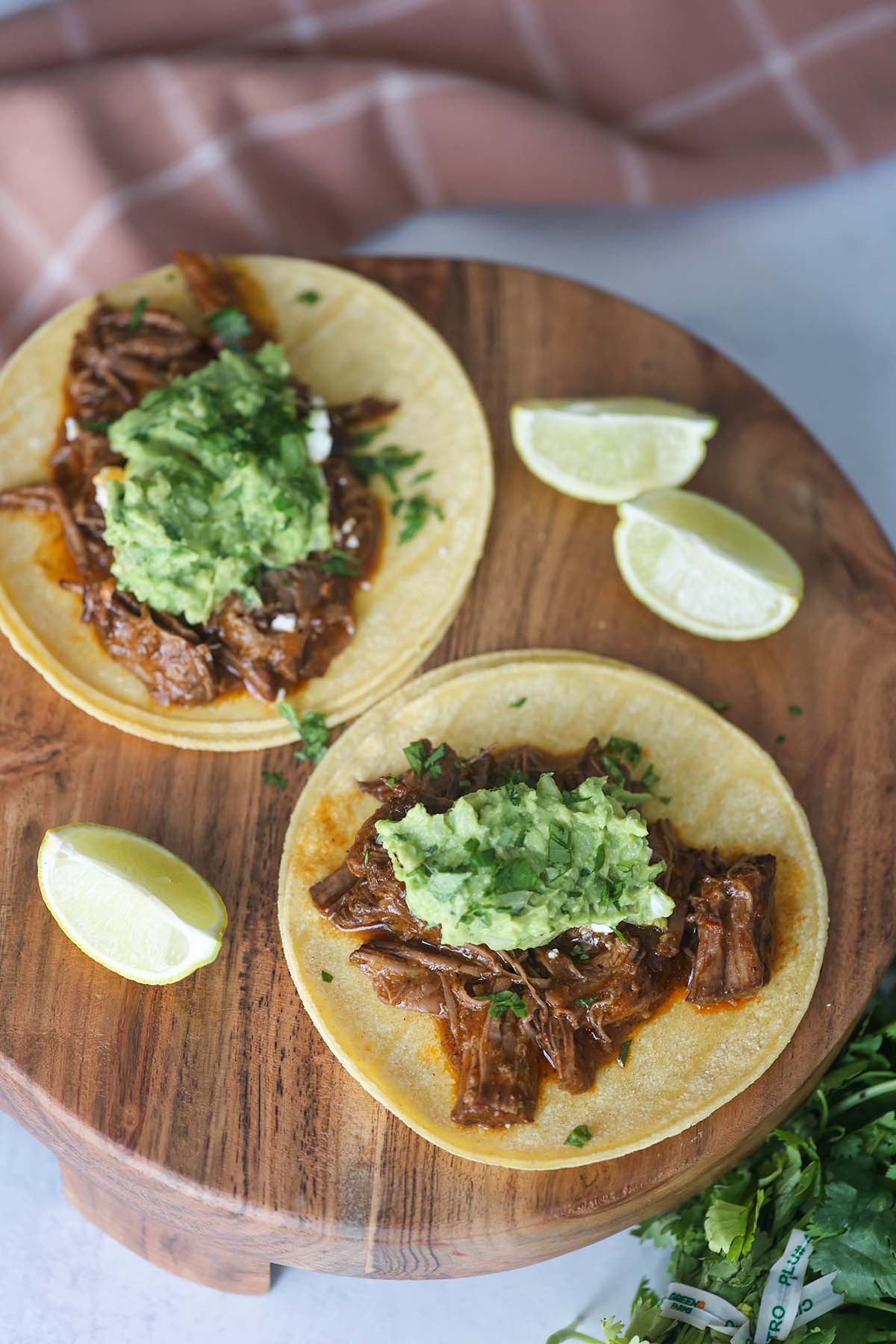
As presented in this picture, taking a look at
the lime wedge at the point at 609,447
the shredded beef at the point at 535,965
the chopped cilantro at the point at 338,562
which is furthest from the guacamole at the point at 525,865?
the lime wedge at the point at 609,447

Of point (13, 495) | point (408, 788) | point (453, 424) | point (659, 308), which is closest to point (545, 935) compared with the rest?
point (408, 788)

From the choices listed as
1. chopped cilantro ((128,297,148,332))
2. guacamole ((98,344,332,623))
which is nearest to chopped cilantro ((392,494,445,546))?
guacamole ((98,344,332,623))

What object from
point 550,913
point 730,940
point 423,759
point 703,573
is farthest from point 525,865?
point 703,573

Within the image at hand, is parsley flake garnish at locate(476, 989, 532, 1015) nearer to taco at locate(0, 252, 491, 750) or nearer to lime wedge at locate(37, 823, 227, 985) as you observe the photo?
lime wedge at locate(37, 823, 227, 985)

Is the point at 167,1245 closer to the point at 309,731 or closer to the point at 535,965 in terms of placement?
the point at 535,965

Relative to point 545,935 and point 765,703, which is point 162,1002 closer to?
point 545,935

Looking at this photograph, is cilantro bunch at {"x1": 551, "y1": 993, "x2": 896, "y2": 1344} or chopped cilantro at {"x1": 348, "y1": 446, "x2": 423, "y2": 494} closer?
cilantro bunch at {"x1": 551, "y1": 993, "x2": 896, "y2": 1344}

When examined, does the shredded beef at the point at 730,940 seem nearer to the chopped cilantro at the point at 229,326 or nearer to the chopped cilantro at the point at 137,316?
the chopped cilantro at the point at 229,326
